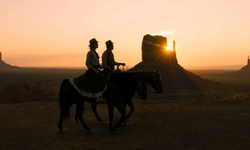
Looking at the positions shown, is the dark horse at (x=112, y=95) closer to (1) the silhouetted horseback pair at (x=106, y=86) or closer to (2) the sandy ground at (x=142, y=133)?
(1) the silhouetted horseback pair at (x=106, y=86)

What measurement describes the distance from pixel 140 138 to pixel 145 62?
41332mm

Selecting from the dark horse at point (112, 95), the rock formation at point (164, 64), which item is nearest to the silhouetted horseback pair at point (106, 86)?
the dark horse at point (112, 95)

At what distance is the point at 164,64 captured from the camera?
49406 mm

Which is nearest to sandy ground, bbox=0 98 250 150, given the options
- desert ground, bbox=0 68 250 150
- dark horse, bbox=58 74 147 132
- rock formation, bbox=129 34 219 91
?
desert ground, bbox=0 68 250 150

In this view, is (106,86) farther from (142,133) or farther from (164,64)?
(164,64)

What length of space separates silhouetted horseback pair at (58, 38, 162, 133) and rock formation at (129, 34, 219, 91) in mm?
33502

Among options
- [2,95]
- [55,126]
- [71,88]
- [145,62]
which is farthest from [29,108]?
[145,62]

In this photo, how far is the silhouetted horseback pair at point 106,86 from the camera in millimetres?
10375

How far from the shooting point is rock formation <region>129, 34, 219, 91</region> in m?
45.8

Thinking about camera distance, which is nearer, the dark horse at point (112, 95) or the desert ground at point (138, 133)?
the desert ground at point (138, 133)

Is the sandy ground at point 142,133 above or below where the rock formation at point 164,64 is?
below

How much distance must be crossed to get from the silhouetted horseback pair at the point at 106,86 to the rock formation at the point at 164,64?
33502 mm

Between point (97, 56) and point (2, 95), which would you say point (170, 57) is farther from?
point (97, 56)

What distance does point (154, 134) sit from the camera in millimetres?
10516
